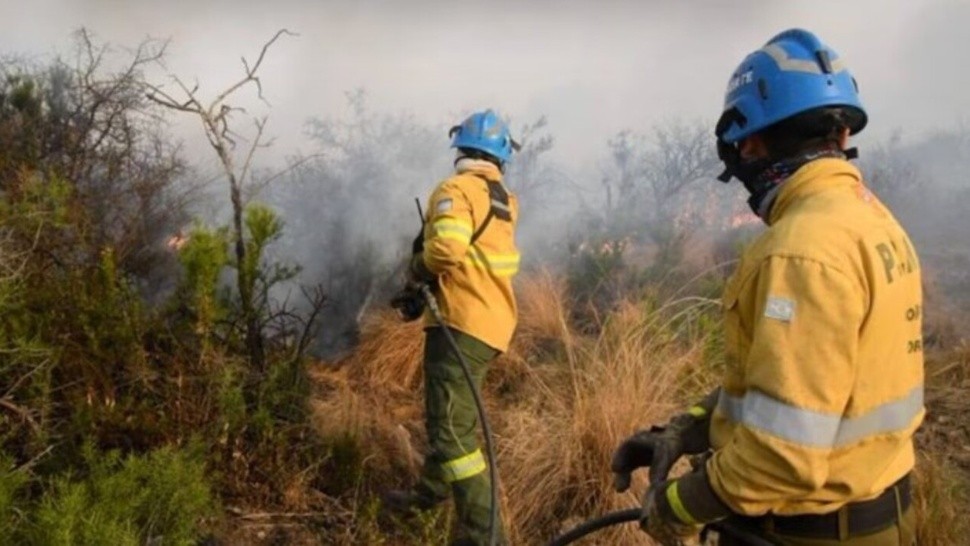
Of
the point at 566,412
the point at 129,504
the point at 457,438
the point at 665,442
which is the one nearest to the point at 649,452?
the point at 665,442

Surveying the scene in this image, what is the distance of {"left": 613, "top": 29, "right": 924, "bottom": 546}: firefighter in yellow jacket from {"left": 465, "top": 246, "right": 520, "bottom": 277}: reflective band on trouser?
6.62ft

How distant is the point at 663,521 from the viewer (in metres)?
1.71

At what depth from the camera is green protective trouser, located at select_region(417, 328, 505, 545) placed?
11.8ft

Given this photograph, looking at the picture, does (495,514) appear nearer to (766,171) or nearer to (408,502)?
(408,502)

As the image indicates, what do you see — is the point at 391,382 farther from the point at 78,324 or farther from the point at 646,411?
the point at 78,324

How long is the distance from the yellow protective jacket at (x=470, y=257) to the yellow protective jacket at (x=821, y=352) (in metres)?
2.12

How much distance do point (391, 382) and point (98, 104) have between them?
2980 mm

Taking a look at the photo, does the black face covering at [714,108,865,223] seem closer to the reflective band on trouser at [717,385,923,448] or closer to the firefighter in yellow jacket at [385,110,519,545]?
the reflective band on trouser at [717,385,923,448]

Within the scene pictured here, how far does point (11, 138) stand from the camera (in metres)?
5.23

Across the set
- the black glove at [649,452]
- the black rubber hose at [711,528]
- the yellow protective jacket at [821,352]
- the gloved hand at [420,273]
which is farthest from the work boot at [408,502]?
the yellow protective jacket at [821,352]

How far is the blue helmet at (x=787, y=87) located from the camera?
5.70ft

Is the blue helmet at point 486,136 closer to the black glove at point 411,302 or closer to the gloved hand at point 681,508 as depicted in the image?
the black glove at point 411,302

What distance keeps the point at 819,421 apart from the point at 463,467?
2.38 metres

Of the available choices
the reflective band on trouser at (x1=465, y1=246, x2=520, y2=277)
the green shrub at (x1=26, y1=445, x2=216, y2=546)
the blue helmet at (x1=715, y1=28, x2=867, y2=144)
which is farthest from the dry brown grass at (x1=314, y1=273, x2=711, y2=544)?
the blue helmet at (x1=715, y1=28, x2=867, y2=144)
